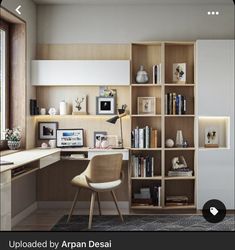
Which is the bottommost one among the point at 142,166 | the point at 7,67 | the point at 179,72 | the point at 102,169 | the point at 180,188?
the point at 180,188

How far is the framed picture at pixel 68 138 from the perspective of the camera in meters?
1.06

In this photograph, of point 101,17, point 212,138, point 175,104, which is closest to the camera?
point 101,17

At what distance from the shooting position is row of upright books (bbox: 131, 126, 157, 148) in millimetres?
2059

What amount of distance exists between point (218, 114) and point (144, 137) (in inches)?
38.4

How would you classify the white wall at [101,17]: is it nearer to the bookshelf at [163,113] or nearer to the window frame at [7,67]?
the window frame at [7,67]

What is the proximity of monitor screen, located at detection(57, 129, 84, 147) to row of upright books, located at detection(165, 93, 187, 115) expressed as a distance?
733 millimetres

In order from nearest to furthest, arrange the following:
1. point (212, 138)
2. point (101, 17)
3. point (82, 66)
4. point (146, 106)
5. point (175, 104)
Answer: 1. point (101, 17)
2. point (212, 138)
3. point (82, 66)
4. point (175, 104)
5. point (146, 106)

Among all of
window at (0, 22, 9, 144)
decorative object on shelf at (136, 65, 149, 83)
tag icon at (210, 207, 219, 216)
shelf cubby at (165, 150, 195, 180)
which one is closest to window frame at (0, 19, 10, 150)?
window at (0, 22, 9, 144)

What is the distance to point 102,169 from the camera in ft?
3.22

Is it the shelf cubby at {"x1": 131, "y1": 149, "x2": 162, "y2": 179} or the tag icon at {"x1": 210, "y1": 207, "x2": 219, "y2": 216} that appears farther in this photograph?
the shelf cubby at {"x1": 131, "y1": 149, "x2": 162, "y2": 179}

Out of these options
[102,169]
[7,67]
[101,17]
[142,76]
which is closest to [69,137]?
[102,169]

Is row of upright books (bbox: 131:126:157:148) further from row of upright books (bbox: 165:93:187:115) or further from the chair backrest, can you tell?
the chair backrest

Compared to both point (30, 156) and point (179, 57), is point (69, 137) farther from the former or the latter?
point (179, 57)

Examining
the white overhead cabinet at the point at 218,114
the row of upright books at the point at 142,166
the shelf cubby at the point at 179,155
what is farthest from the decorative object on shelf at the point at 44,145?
the row of upright books at the point at 142,166
